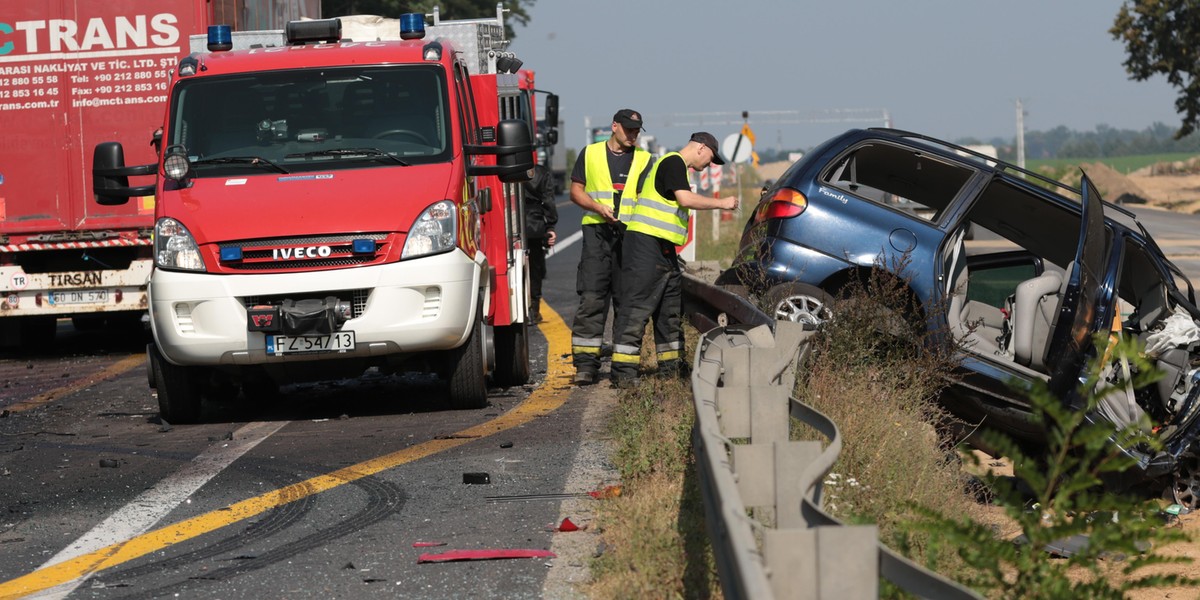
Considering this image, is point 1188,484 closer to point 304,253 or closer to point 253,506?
point 253,506

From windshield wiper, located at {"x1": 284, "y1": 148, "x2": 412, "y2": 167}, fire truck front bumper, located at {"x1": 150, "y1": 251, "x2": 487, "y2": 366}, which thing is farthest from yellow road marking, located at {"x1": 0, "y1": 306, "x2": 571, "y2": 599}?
windshield wiper, located at {"x1": 284, "y1": 148, "x2": 412, "y2": 167}

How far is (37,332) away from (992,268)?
9.15 meters

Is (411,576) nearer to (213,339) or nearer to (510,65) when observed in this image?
(213,339)

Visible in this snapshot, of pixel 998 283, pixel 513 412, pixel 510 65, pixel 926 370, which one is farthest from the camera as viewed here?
pixel 998 283

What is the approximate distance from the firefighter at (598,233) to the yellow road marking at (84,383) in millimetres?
3681

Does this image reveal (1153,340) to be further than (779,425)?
Yes

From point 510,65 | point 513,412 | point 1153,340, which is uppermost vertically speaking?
point 510,65

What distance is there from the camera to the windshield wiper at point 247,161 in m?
9.84

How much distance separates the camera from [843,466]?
7.02m

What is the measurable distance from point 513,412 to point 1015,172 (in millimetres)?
3258

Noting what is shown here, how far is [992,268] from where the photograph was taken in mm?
11023

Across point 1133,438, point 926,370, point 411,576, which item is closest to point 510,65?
point 926,370

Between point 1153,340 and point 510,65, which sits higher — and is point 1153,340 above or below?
below

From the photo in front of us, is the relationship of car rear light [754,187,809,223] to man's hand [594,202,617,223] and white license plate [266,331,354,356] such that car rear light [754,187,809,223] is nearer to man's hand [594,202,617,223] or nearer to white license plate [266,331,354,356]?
man's hand [594,202,617,223]
